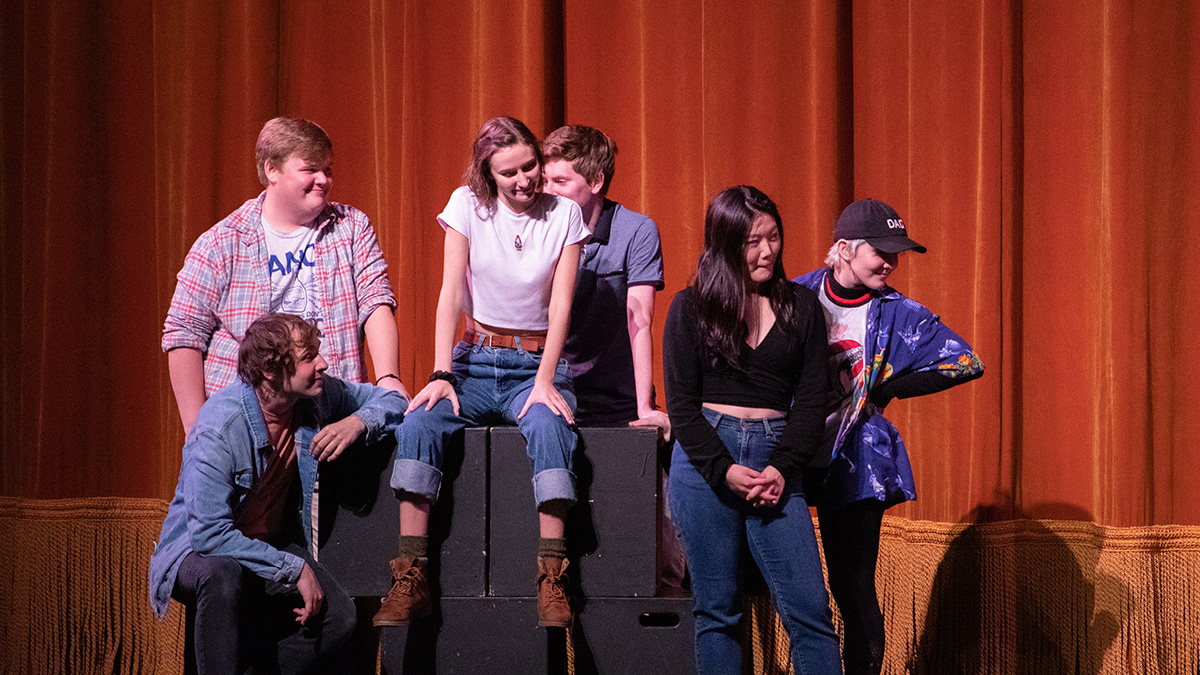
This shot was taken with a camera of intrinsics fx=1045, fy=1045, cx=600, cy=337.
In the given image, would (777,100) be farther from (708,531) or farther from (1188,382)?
(708,531)

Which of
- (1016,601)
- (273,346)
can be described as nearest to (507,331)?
(273,346)

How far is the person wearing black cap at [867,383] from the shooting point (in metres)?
2.38

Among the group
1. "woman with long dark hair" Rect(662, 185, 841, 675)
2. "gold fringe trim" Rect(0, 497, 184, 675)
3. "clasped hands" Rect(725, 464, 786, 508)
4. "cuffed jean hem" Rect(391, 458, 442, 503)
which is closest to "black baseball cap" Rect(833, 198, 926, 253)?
"woman with long dark hair" Rect(662, 185, 841, 675)

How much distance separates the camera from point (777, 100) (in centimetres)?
353

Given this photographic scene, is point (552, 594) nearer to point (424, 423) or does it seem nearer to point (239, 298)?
point (424, 423)

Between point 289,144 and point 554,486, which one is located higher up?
point 289,144

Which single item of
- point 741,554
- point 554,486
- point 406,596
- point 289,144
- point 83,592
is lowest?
point 83,592

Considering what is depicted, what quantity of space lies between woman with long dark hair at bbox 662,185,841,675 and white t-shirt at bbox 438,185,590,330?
418 millimetres

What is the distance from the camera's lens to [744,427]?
2.19 m

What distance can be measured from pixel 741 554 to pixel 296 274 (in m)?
1.32

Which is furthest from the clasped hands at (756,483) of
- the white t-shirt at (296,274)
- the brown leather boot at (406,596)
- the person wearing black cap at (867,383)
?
the white t-shirt at (296,274)

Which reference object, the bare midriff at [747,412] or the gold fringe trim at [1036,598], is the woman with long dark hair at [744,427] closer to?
the bare midriff at [747,412]

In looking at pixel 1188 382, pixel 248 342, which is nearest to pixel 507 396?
pixel 248 342

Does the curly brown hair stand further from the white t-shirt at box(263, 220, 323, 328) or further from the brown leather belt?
Answer: the brown leather belt
